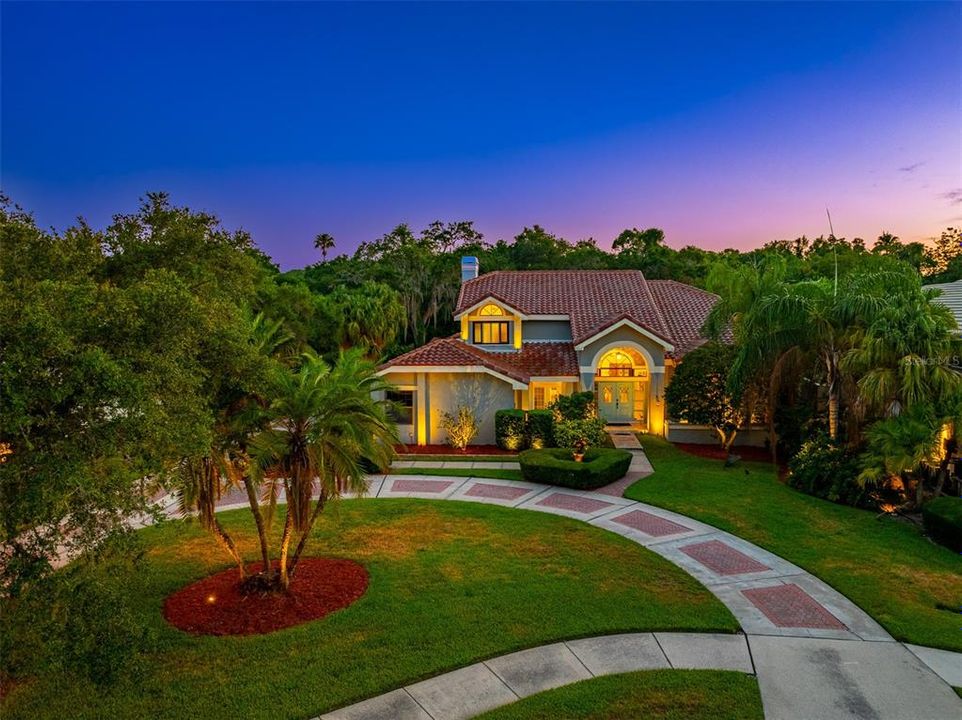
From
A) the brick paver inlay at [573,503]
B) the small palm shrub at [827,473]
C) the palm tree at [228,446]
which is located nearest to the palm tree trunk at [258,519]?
the palm tree at [228,446]

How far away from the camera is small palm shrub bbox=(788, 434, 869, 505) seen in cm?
1494

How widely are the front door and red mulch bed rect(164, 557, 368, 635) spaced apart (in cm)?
1734

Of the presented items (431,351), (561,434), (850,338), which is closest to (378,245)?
(431,351)

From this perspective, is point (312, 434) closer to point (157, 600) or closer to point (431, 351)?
point (157, 600)

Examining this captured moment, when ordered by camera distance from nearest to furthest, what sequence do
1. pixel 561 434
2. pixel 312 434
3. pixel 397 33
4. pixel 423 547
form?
pixel 312 434, pixel 423 547, pixel 397 33, pixel 561 434

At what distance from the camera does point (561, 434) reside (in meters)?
20.5

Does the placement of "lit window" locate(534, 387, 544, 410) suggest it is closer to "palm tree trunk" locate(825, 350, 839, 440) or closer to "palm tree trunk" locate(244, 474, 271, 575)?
"palm tree trunk" locate(825, 350, 839, 440)

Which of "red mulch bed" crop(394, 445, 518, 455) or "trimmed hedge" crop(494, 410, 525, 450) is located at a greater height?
"trimmed hedge" crop(494, 410, 525, 450)

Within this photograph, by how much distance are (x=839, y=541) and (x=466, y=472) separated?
1088 centimetres

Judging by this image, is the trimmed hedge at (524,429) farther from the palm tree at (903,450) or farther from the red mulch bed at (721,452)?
the palm tree at (903,450)

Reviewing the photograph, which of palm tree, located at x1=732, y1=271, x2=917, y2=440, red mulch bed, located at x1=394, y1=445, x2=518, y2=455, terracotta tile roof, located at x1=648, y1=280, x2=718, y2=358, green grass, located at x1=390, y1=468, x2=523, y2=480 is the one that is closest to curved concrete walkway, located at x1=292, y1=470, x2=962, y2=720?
green grass, located at x1=390, y1=468, x2=523, y2=480

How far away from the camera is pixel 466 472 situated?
18.7 m

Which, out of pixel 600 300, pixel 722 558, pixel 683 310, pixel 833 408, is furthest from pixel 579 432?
pixel 683 310

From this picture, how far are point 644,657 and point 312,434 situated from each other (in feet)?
20.8
